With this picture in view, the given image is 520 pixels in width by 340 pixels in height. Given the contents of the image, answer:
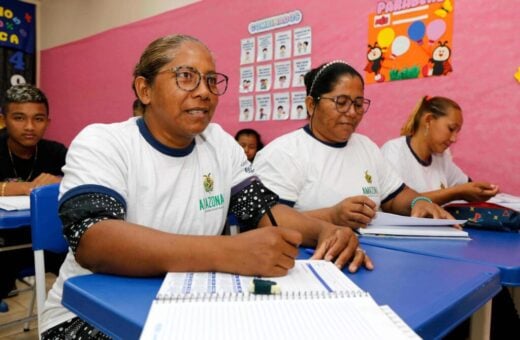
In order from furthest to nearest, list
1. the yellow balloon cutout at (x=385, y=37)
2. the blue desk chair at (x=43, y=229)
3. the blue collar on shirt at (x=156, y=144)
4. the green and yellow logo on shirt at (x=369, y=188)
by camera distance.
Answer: the yellow balloon cutout at (x=385, y=37) → the green and yellow logo on shirt at (x=369, y=188) → the blue desk chair at (x=43, y=229) → the blue collar on shirt at (x=156, y=144)

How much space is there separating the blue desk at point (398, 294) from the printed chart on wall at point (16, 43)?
18.2 ft

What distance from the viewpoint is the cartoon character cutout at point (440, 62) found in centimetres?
243

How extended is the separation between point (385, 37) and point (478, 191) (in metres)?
1.29

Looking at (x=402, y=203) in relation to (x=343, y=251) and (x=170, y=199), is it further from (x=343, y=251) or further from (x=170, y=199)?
(x=170, y=199)

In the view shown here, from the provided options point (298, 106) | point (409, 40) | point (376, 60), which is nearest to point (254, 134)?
point (298, 106)

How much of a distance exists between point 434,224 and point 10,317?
2.44 m

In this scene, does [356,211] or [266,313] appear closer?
[266,313]

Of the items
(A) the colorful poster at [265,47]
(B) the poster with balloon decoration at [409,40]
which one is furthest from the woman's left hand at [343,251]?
(A) the colorful poster at [265,47]

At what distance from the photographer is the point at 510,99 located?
2.26 meters

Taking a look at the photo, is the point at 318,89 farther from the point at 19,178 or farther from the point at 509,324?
the point at 19,178

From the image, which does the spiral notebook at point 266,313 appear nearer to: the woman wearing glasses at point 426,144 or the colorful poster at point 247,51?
the woman wearing glasses at point 426,144

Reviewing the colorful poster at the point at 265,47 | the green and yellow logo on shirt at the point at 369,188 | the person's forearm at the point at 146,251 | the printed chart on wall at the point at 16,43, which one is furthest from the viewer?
the printed chart on wall at the point at 16,43

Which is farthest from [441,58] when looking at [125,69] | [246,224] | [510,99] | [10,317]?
[125,69]

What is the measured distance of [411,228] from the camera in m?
1.41
